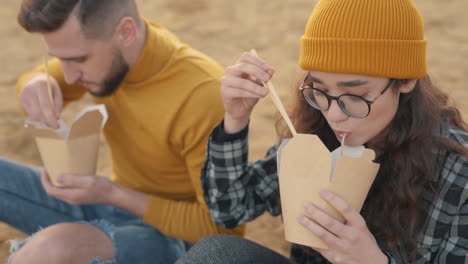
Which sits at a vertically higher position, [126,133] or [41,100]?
[41,100]

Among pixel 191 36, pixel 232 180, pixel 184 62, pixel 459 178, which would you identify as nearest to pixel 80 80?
pixel 184 62

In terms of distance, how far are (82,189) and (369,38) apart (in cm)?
113

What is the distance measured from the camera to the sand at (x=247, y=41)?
12.5 ft

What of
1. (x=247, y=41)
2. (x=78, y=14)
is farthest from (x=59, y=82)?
(x=247, y=41)

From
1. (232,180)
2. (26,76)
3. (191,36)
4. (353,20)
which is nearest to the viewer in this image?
(353,20)

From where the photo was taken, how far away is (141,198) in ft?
7.29

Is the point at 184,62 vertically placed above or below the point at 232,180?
above

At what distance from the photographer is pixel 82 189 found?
7.05 ft

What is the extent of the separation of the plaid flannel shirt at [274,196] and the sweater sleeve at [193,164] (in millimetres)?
137

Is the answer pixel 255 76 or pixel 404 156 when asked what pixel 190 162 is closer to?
pixel 255 76

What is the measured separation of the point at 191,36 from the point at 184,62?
281 cm

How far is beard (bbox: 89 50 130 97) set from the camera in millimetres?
2229

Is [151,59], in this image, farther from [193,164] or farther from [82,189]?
[82,189]

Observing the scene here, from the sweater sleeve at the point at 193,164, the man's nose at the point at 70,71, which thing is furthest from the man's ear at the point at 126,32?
the sweater sleeve at the point at 193,164
